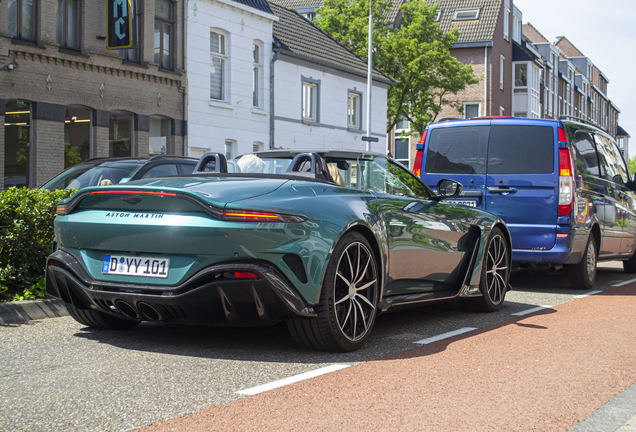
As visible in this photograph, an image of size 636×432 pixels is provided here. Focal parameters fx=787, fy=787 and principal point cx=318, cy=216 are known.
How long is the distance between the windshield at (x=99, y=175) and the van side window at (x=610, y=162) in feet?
21.6

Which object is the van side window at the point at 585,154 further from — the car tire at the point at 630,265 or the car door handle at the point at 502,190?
the car tire at the point at 630,265

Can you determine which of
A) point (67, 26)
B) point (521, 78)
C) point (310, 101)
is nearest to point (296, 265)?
point (67, 26)

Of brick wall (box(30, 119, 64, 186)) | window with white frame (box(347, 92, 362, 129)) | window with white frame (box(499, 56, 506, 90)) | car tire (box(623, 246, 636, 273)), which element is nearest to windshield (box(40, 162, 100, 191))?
brick wall (box(30, 119, 64, 186))

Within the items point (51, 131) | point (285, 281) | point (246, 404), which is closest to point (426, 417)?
point (246, 404)

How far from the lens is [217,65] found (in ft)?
80.7

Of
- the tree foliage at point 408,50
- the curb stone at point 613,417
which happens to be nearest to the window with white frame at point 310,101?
the tree foliage at point 408,50

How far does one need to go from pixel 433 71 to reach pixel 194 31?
1773cm

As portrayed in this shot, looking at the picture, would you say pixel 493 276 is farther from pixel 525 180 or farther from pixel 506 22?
pixel 506 22

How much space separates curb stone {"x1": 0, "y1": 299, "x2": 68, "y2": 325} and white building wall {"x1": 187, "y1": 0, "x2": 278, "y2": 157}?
16388 mm

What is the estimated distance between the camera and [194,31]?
23.3 m

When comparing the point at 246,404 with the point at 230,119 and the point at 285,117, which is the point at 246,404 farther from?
the point at 285,117

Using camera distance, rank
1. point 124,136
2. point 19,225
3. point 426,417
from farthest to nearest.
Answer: point 124,136, point 19,225, point 426,417

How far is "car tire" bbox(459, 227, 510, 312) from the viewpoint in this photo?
24.8 ft

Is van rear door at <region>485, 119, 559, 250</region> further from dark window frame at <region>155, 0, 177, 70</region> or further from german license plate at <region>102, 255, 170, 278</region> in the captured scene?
dark window frame at <region>155, 0, 177, 70</region>
